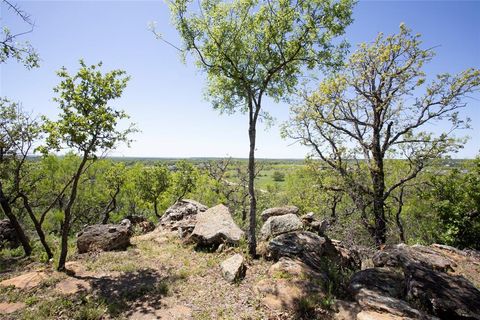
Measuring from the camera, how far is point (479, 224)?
18938 millimetres

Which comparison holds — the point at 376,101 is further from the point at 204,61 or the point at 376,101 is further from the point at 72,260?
the point at 72,260

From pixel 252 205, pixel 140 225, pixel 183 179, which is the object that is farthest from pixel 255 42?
pixel 183 179

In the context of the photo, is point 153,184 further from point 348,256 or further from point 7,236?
point 348,256

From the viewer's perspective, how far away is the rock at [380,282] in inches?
353

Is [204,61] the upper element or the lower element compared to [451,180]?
upper

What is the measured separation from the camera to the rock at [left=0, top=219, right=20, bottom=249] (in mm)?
18272

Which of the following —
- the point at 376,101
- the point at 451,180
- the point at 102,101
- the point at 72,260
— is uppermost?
the point at 376,101

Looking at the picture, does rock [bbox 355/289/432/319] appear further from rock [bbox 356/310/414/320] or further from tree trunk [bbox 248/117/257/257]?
tree trunk [bbox 248/117/257/257]

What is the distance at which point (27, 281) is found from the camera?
10109 millimetres

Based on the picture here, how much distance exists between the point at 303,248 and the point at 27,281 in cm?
1137

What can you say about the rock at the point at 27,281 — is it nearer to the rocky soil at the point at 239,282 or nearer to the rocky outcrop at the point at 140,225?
the rocky soil at the point at 239,282

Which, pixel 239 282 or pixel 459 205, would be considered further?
pixel 459 205

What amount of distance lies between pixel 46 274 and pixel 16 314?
9.92 feet


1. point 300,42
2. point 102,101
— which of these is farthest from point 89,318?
point 300,42
